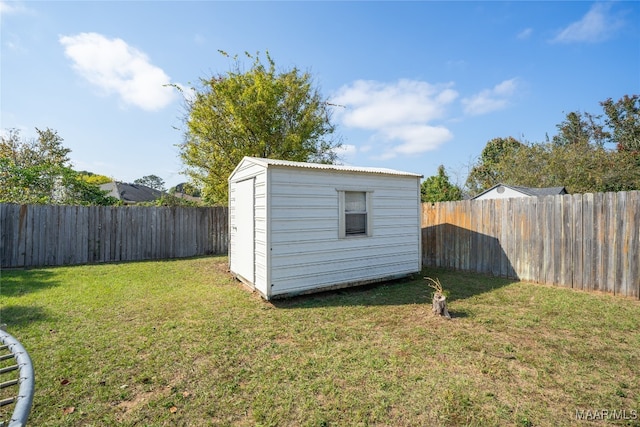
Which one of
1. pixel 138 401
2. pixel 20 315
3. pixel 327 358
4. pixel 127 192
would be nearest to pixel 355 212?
pixel 327 358

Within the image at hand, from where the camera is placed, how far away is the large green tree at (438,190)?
62.1ft

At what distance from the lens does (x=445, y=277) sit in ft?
23.9

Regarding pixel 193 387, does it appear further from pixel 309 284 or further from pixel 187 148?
pixel 187 148

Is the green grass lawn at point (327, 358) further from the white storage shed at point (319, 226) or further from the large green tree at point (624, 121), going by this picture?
the large green tree at point (624, 121)

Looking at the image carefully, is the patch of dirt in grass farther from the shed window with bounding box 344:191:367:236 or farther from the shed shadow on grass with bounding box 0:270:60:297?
the shed shadow on grass with bounding box 0:270:60:297

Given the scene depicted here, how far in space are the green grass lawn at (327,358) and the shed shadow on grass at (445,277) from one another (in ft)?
0.31

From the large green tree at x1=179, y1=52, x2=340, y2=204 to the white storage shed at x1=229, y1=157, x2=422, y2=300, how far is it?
5.29 metres

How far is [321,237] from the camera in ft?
19.2

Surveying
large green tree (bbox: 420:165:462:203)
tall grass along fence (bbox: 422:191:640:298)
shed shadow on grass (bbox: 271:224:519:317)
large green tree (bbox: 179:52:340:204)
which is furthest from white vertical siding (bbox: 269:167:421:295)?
large green tree (bbox: 420:165:462:203)

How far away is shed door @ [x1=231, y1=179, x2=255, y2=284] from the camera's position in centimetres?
606

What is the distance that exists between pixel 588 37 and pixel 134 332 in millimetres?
13010

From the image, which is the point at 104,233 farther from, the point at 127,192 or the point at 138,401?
the point at 127,192

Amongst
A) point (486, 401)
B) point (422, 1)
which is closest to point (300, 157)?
point (422, 1)
